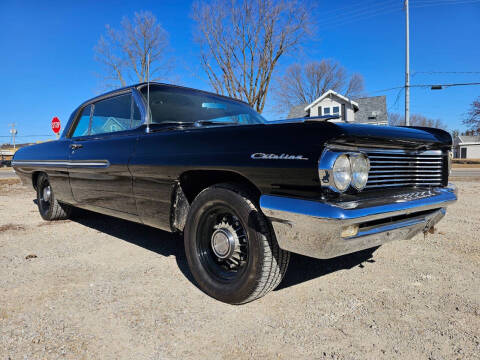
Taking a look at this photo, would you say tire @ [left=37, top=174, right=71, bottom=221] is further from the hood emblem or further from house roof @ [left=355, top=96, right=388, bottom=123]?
house roof @ [left=355, top=96, right=388, bottom=123]

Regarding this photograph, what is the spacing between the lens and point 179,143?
8.14 feet

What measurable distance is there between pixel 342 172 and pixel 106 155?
2267 mm

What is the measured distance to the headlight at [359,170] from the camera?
1.89m

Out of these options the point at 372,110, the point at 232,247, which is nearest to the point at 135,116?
the point at 232,247

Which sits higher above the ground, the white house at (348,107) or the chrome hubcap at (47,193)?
the white house at (348,107)

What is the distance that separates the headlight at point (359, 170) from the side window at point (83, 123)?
326 centimetres

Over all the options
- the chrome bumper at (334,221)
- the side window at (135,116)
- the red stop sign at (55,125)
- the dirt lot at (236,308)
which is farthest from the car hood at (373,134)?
the red stop sign at (55,125)

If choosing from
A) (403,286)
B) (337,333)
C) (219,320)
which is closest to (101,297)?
(219,320)

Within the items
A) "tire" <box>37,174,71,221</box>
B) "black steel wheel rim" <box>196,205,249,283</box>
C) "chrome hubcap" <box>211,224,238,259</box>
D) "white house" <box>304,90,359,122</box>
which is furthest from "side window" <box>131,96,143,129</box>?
"white house" <box>304,90,359,122</box>

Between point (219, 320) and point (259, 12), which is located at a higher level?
point (259, 12)

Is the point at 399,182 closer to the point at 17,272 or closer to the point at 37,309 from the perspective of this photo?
the point at 37,309

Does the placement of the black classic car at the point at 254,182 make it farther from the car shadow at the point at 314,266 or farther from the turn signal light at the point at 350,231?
the car shadow at the point at 314,266

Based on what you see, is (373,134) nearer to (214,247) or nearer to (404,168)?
(404,168)

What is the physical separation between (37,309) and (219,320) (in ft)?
3.87
